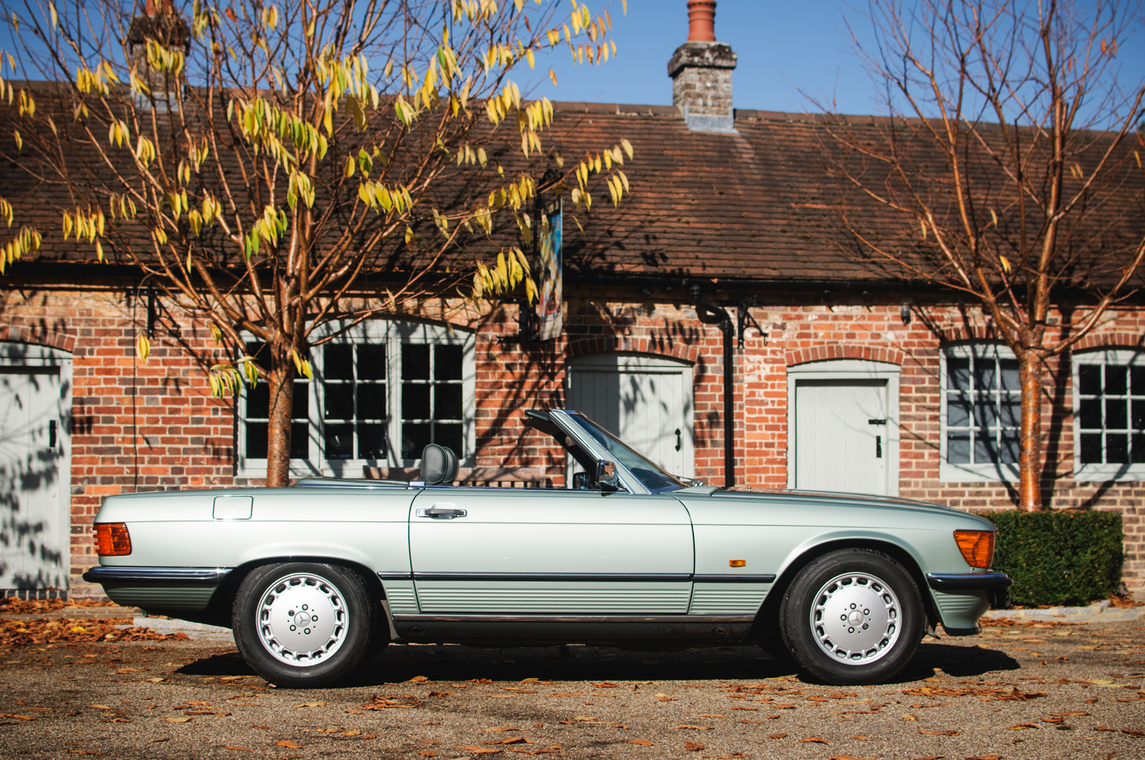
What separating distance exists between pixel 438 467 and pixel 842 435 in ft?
20.1

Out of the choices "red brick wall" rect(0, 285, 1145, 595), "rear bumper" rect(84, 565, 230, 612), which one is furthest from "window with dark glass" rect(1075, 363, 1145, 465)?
"rear bumper" rect(84, 565, 230, 612)

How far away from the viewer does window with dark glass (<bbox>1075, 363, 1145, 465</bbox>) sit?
34.6 ft

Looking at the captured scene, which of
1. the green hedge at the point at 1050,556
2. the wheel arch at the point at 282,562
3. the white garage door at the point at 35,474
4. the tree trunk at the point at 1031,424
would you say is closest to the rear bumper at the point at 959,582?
the wheel arch at the point at 282,562

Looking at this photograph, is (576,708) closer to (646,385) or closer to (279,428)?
(279,428)

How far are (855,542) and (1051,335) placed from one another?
21.4 feet

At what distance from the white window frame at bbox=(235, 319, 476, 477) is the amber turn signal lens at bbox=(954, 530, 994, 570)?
17.7 ft

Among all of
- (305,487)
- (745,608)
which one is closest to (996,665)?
(745,608)

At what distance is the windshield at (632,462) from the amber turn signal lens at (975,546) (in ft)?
4.76

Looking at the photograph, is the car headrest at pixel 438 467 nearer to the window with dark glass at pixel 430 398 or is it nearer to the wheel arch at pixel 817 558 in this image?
the wheel arch at pixel 817 558

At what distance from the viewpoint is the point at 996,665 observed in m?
5.94

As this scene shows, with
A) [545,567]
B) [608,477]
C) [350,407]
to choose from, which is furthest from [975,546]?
[350,407]

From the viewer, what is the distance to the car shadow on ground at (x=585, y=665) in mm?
5547

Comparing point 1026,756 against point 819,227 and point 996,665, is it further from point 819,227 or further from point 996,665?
point 819,227

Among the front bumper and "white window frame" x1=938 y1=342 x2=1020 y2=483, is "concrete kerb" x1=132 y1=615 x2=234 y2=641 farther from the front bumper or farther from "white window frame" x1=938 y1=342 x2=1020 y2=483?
"white window frame" x1=938 y1=342 x2=1020 y2=483
